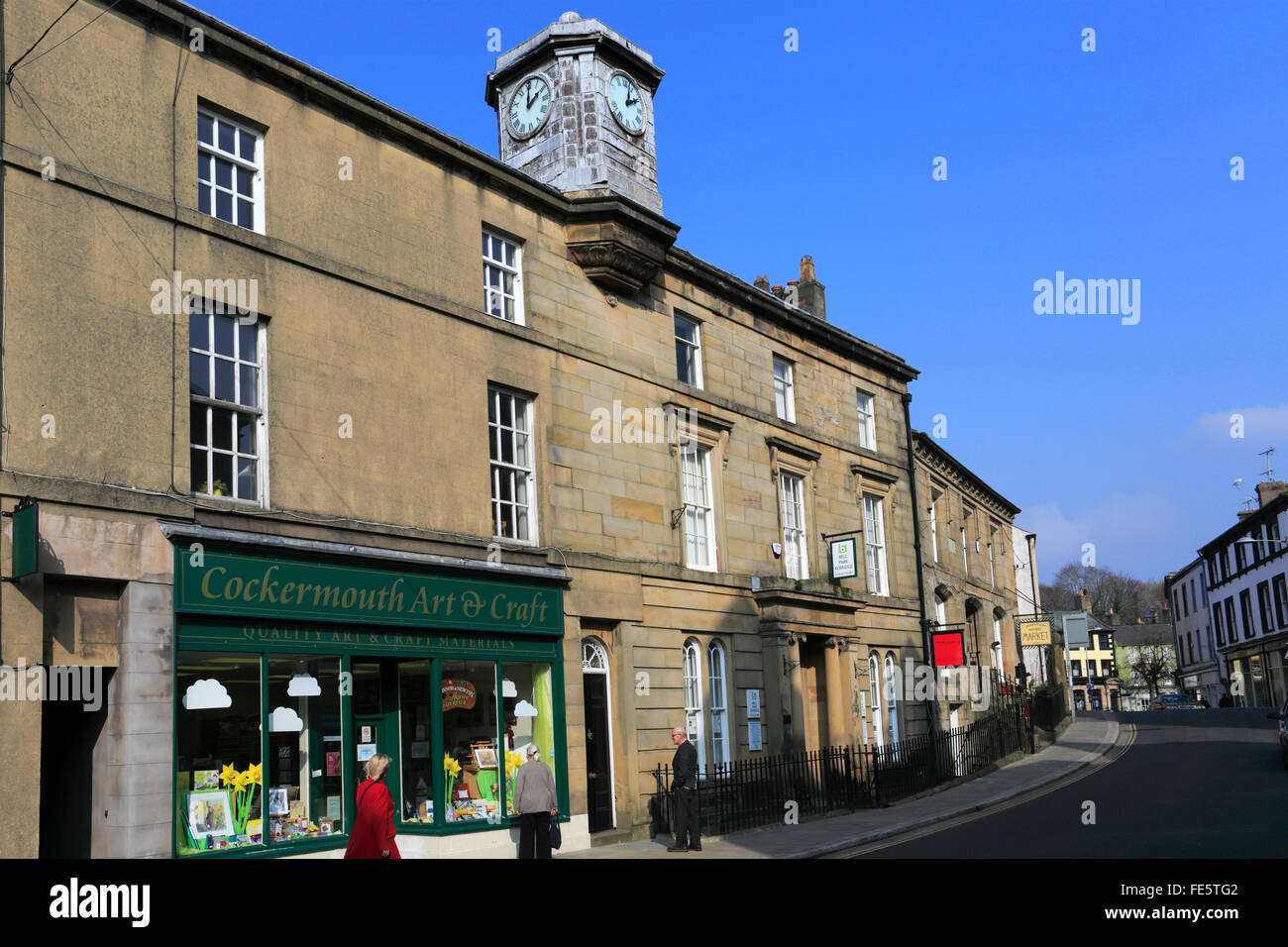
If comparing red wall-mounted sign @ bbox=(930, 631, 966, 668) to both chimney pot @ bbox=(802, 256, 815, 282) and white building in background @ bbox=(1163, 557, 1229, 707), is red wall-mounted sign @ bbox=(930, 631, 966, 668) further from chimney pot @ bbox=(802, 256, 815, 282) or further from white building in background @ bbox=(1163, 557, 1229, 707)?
white building in background @ bbox=(1163, 557, 1229, 707)

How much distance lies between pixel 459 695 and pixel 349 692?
2.03m

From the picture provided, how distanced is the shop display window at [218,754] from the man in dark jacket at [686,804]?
616 cm

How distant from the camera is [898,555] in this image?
27.7m

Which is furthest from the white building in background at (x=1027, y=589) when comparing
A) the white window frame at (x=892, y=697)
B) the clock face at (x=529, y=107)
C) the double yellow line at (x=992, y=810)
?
the clock face at (x=529, y=107)

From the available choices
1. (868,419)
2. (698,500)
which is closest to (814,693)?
(698,500)

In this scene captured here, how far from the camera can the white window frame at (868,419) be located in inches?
1093

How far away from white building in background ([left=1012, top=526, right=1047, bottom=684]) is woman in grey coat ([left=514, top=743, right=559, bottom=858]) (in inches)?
1395

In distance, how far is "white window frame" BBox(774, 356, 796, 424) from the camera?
956 inches

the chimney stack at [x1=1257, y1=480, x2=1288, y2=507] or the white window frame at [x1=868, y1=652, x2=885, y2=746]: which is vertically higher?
the chimney stack at [x1=1257, y1=480, x2=1288, y2=507]

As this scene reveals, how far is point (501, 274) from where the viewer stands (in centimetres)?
1766

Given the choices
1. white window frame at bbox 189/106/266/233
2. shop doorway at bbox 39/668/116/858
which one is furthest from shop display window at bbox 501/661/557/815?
white window frame at bbox 189/106/266/233

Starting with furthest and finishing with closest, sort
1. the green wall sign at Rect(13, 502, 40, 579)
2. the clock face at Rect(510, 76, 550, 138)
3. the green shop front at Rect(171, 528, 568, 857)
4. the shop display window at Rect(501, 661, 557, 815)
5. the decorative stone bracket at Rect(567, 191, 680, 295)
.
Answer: the clock face at Rect(510, 76, 550, 138) < the decorative stone bracket at Rect(567, 191, 680, 295) < the shop display window at Rect(501, 661, 557, 815) < the green shop front at Rect(171, 528, 568, 857) < the green wall sign at Rect(13, 502, 40, 579)

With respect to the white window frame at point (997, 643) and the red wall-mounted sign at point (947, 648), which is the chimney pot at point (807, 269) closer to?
the red wall-mounted sign at point (947, 648)
